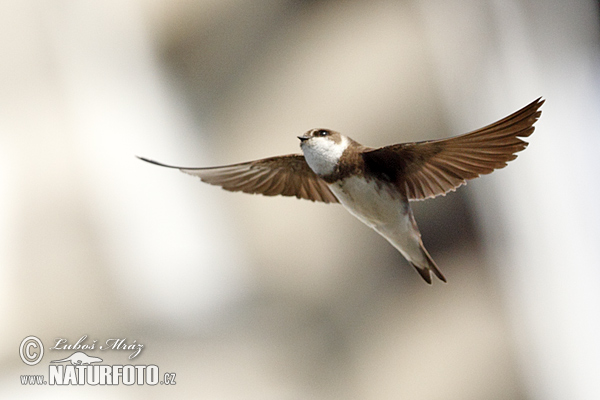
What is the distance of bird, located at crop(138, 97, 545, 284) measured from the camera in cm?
32

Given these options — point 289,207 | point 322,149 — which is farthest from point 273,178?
point 289,207

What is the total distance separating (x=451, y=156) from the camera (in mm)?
332

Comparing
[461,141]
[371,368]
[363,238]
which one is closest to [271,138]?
[363,238]

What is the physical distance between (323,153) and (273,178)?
7cm

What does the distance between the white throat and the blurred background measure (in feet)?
1.97

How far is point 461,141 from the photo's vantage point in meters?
0.30

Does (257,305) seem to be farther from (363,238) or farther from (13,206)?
(13,206)

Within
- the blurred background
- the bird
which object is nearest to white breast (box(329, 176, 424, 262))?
the bird

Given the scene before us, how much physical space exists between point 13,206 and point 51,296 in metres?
0.18

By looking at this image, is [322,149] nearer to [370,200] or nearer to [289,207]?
[370,200]

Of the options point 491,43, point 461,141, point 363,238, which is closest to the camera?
point 461,141

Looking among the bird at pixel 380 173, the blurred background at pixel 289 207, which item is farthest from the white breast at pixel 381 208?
the blurred background at pixel 289 207

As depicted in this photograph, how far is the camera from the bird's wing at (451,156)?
27 cm

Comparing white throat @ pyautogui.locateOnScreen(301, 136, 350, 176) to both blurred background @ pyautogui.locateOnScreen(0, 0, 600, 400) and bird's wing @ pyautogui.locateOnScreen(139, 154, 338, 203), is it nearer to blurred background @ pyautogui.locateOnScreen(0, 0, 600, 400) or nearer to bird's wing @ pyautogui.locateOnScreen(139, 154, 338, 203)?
bird's wing @ pyautogui.locateOnScreen(139, 154, 338, 203)
